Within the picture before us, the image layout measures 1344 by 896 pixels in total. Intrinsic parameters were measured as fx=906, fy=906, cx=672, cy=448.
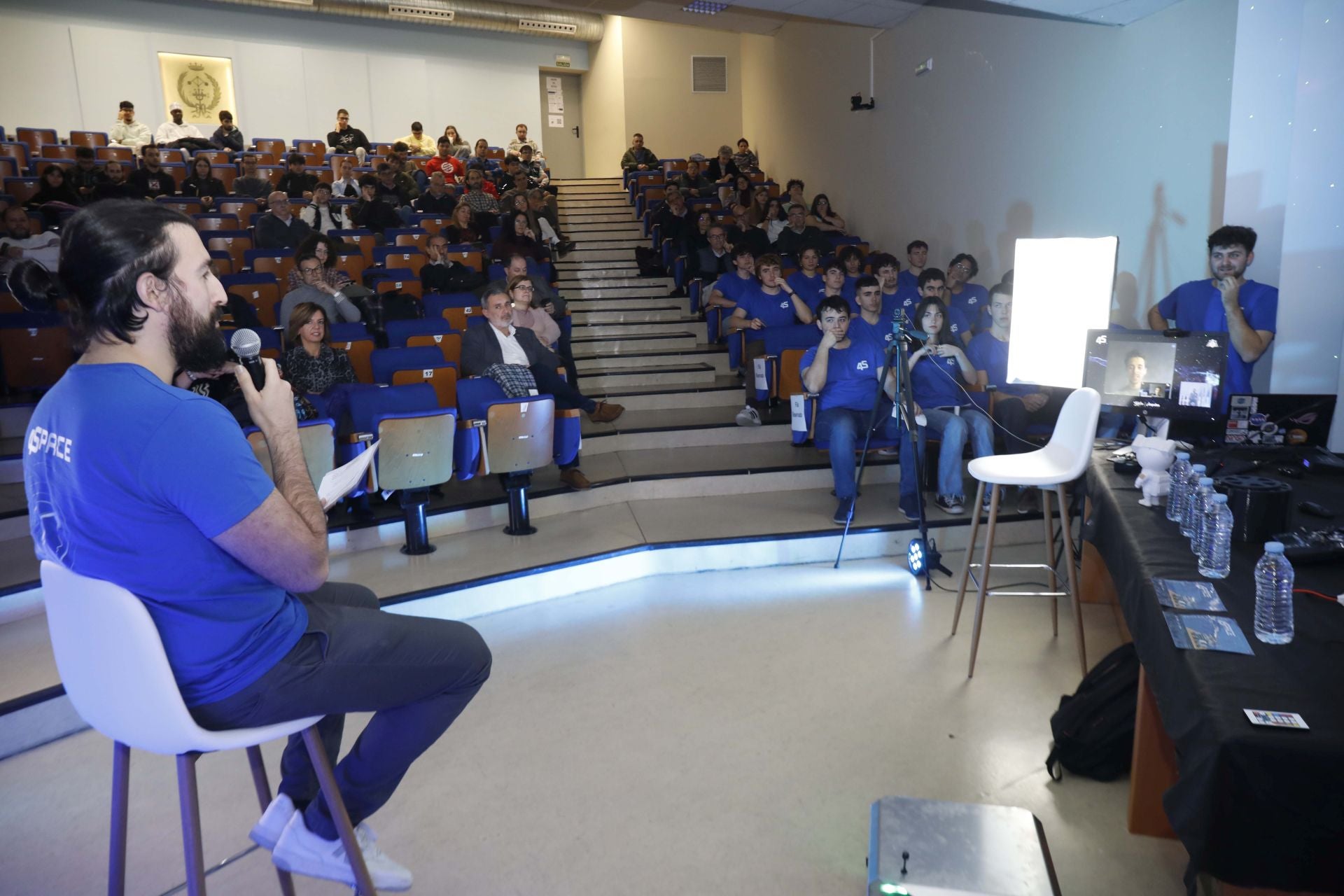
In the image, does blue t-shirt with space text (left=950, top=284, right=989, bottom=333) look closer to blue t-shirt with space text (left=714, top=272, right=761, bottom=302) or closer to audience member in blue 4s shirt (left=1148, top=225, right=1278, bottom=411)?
blue t-shirt with space text (left=714, top=272, right=761, bottom=302)

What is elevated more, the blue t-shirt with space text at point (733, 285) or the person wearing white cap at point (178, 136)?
the person wearing white cap at point (178, 136)

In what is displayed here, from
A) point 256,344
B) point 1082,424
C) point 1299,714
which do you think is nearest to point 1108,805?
point 1299,714

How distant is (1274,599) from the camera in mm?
1748

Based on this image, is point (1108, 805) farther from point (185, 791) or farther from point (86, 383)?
point (86, 383)

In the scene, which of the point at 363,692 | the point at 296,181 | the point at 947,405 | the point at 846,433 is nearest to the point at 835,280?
the point at 947,405

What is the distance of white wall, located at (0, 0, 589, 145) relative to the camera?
466 inches

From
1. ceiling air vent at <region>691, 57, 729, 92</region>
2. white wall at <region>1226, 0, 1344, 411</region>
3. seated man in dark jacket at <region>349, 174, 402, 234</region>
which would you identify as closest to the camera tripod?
white wall at <region>1226, 0, 1344, 411</region>

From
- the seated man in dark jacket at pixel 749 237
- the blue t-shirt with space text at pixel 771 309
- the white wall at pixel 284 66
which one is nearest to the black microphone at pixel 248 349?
the blue t-shirt with space text at pixel 771 309

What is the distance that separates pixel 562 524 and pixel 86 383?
3.20 m

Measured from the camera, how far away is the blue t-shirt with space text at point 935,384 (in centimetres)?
470

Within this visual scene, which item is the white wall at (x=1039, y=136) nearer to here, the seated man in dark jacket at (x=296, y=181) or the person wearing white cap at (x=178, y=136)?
the seated man in dark jacket at (x=296, y=181)

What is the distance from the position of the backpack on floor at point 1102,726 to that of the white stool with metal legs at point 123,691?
6.22 feet

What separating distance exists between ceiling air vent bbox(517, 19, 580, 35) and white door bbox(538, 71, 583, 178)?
3.97ft

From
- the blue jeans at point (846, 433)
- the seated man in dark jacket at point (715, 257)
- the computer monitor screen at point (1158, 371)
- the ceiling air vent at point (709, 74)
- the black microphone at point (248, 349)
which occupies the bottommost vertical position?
the blue jeans at point (846, 433)
